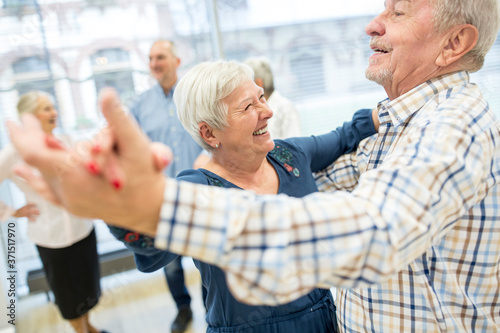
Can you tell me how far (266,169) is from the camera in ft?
4.00

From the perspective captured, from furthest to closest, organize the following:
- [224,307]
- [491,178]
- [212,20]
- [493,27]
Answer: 1. [212,20]
2. [224,307]
3. [493,27]
4. [491,178]

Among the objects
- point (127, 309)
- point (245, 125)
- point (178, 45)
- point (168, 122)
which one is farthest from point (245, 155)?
point (178, 45)

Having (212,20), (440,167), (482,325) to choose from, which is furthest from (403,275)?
(212,20)

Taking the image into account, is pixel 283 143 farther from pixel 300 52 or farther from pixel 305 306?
pixel 300 52

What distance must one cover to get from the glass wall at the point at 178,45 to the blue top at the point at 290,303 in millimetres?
1968

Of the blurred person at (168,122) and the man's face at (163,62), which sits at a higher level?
the man's face at (163,62)

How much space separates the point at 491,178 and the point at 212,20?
3360 mm

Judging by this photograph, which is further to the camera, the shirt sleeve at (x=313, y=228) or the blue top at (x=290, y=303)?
the blue top at (x=290, y=303)

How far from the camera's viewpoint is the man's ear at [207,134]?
1136mm

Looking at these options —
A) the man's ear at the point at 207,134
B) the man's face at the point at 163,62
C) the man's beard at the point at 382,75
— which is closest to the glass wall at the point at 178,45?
the man's face at the point at 163,62

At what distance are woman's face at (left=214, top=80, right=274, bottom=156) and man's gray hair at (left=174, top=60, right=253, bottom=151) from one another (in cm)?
2

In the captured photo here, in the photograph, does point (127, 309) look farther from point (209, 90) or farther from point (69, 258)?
point (209, 90)

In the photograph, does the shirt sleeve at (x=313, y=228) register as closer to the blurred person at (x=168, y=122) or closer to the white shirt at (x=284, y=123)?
the white shirt at (x=284, y=123)

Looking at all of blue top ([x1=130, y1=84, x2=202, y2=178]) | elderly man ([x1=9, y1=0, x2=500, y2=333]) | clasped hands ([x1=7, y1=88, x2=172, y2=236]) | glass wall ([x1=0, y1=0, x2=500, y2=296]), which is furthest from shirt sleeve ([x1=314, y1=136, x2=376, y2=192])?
glass wall ([x1=0, y1=0, x2=500, y2=296])
